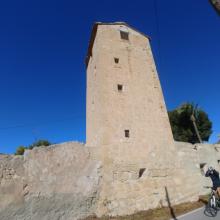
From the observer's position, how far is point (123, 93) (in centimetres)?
1309

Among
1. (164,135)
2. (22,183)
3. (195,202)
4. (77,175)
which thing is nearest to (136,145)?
(164,135)

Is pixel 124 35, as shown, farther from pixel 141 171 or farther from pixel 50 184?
pixel 50 184

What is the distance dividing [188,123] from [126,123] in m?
20.3

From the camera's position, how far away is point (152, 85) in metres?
14.4

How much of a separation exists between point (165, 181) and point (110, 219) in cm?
386

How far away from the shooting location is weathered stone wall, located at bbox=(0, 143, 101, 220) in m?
8.97

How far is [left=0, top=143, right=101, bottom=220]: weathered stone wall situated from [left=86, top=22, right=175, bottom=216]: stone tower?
663 mm

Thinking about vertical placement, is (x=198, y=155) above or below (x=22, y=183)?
above

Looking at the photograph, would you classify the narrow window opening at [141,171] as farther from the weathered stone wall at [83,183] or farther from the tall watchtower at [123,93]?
the tall watchtower at [123,93]

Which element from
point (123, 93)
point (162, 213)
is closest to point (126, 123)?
point (123, 93)

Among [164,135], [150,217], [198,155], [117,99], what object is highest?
[117,99]

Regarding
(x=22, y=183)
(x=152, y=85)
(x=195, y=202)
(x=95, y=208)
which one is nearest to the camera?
(x=22, y=183)

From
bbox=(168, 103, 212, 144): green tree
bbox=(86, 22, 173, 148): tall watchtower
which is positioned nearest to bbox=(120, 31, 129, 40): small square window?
bbox=(86, 22, 173, 148): tall watchtower

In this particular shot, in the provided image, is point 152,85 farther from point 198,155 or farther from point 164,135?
point 198,155
